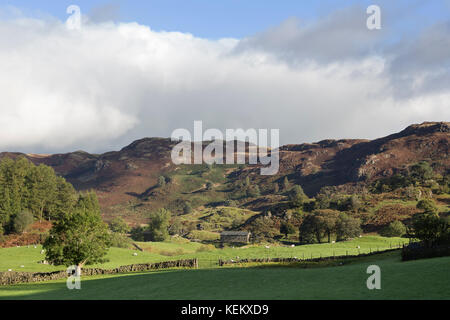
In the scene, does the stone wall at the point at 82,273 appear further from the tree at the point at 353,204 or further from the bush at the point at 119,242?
the tree at the point at 353,204

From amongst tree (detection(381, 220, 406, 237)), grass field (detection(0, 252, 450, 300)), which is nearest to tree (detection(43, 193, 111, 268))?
grass field (detection(0, 252, 450, 300))

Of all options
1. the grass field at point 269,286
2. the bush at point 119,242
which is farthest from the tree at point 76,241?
the bush at point 119,242

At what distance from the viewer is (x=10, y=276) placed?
5547 cm

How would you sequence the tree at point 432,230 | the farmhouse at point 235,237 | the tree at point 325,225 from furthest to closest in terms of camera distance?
the farmhouse at point 235,237
the tree at point 325,225
the tree at point 432,230

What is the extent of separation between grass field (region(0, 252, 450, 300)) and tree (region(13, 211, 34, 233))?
7775 centimetres

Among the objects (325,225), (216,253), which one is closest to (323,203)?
(325,225)

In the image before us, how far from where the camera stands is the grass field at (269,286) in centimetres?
2716

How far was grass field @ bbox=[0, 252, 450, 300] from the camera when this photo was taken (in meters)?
27.2

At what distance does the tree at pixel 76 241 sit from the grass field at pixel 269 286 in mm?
12037

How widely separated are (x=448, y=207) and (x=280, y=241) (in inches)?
2176

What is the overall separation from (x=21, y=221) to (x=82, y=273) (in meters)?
68.6

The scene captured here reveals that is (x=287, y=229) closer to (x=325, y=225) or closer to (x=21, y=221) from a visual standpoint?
(x=325, y=225)
